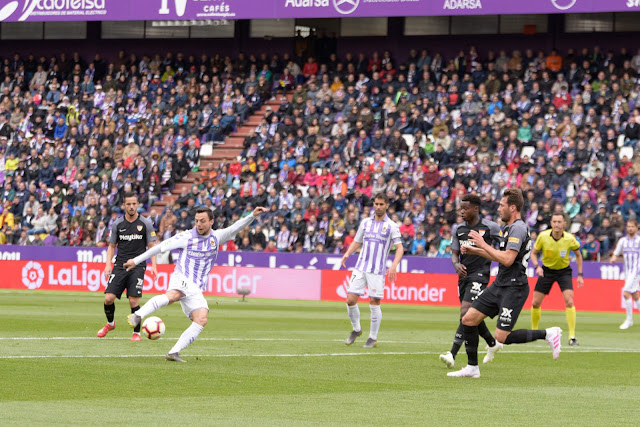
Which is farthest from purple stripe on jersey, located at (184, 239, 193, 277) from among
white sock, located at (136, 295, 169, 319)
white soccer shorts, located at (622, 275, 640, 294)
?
white soccer shorts, located at (622, 275, 640, 294)

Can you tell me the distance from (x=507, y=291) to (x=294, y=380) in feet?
8.06

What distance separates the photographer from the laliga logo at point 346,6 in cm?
4053

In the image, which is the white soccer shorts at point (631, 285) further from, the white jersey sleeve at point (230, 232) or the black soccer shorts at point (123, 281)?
the white jersey sleeve at point (230, 232)

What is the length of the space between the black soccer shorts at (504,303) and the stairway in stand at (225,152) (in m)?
27.5

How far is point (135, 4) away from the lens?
43875mm

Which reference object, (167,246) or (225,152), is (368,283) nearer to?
(167,246)

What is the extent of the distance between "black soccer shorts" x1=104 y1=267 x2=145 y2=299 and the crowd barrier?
13993 millimetres

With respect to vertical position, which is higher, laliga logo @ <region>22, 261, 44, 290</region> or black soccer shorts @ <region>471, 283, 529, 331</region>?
black soccer shorts @ <region>471, 283, 529, 331</region>

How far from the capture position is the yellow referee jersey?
18672 millimetres

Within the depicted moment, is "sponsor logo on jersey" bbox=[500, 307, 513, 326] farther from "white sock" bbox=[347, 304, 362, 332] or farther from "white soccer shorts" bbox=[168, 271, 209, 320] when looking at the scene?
"white sock" bbox=[347, 304, 362, 332]

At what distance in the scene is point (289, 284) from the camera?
32.6 metres

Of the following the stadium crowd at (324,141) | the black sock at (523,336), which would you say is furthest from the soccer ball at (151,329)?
the stadium crowd at (324,141)

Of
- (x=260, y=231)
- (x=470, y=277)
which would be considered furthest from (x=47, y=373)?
(x=260, y=231)

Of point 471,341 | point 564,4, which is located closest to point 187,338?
point 471,341
